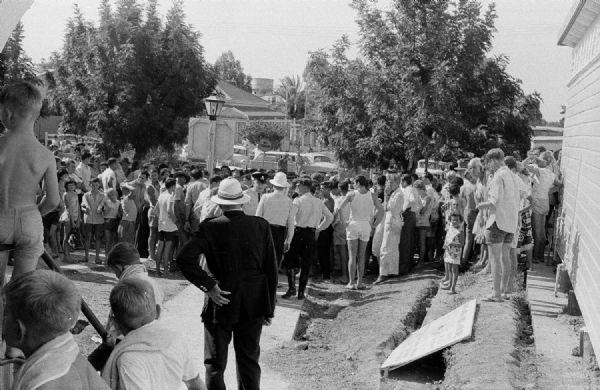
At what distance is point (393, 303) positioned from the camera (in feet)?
40.0

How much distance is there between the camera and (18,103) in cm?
428

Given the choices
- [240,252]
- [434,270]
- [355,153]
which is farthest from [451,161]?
[240,252]

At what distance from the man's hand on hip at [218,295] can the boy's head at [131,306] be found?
253cm

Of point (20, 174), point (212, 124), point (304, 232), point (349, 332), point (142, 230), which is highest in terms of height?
point (212, 124)

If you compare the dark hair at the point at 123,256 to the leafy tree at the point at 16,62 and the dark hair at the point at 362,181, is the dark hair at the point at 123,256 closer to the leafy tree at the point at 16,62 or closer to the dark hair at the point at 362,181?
the dark hair at the point at 362,181

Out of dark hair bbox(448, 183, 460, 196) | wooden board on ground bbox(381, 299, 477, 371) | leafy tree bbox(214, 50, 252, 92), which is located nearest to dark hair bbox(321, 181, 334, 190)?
dark hair bbox(448, 183, 460, 196)

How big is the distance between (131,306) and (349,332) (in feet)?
24.9

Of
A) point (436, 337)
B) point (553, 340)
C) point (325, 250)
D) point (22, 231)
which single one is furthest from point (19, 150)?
point (325, 250)

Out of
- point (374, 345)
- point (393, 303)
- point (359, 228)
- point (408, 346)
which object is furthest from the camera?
point (359, 228)

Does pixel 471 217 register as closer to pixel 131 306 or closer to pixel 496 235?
pixel 496 235

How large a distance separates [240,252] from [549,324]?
190 inches

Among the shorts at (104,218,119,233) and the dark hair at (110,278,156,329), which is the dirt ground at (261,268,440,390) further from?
the dark hair at (110,278,156,329)

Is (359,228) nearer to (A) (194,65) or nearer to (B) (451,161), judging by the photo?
(B) (451,161)

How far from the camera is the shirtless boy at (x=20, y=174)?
4270 mm
